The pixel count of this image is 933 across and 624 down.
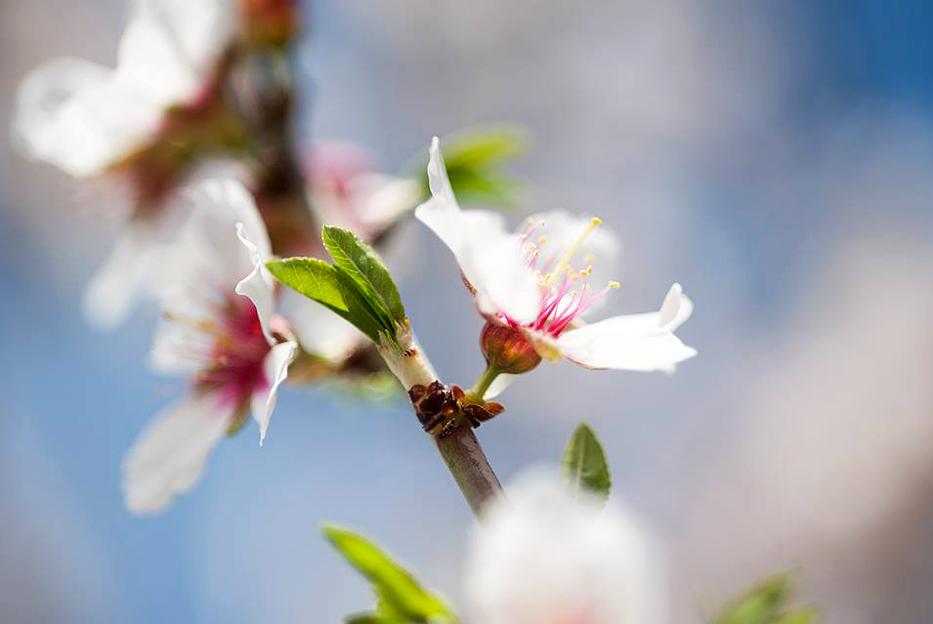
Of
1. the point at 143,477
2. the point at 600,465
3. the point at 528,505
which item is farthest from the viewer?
the point at 143,477

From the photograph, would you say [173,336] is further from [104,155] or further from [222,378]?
[104,155]

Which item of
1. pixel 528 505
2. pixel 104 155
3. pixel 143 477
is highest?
pixel 104 155

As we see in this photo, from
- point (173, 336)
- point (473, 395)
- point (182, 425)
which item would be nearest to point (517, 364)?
point (473, 395)

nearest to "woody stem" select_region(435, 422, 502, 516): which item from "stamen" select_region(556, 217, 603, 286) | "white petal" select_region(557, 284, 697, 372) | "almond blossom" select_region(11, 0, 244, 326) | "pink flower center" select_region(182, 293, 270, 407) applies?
"white petal" select_region(557, 284, 697, 372)

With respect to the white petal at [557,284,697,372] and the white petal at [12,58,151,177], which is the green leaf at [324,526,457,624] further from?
the white petal at [12,58,151,177]

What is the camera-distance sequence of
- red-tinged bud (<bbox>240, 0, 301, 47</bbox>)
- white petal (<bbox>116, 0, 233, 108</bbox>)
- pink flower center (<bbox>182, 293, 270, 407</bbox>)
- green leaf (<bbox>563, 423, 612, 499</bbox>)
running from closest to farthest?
green leaf (<bbox>563, 423, 612, 499</bbox>), pink flower center (<bbox>182, 293, 270, 407</bbox>), white petal (<bbox>116, 0, 233, 108</bbox>), red-tinged bud (<bbox>240, 0, 301, 47</bbox>)

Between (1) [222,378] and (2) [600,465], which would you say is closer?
(2) [600,465]
